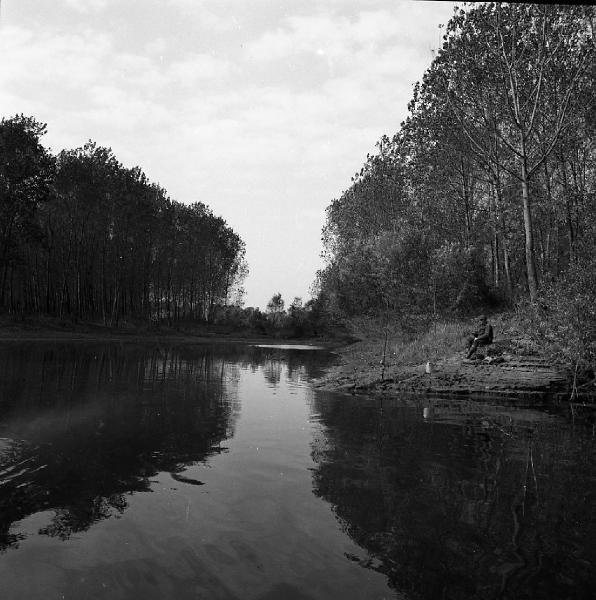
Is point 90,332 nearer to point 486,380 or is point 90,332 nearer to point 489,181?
point 489,181

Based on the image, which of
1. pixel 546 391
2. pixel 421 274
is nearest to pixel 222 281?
pixel 421 274

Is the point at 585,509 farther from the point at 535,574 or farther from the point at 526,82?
the point at 526,82

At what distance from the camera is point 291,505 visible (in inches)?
290

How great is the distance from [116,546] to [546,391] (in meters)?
16.4

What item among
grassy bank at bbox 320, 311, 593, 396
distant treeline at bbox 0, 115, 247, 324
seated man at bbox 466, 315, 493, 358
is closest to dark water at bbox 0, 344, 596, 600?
grassy bank at bbox 320, 311, 593, 396

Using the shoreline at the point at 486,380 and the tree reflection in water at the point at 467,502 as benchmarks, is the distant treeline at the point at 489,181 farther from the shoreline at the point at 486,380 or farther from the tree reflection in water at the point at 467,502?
the tree reflection in water at the point at 467,502

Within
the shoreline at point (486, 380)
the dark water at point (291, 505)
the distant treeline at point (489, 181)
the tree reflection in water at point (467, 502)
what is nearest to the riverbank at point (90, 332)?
the distant treeline at point (489, 181)

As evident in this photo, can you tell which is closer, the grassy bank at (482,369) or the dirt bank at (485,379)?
the dirt bank at (485,379)

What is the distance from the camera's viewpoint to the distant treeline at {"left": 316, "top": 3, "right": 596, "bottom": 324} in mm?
24406

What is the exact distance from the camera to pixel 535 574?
17.5 ft

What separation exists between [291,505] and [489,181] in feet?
99.0

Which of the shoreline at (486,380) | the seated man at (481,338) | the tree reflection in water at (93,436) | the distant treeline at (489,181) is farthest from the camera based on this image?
the distant treeline at (489,181)

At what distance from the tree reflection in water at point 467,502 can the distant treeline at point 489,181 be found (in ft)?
26.1

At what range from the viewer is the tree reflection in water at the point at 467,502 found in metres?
5.32
